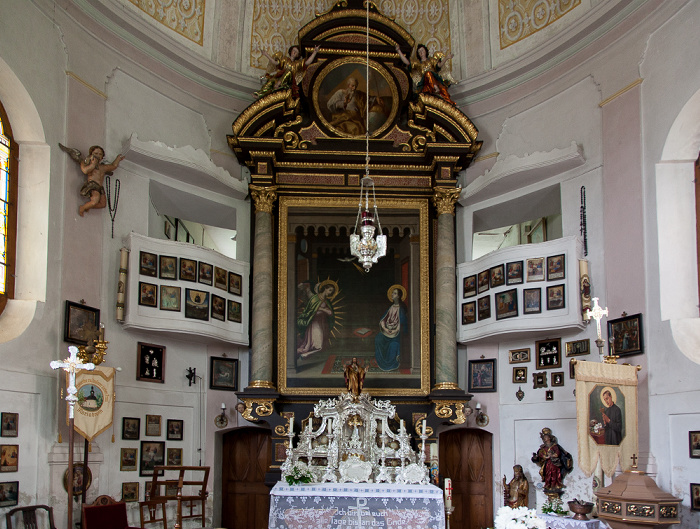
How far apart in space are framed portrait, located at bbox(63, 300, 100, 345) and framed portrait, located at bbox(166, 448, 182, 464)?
2.93 meters

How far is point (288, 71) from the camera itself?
52.5ft

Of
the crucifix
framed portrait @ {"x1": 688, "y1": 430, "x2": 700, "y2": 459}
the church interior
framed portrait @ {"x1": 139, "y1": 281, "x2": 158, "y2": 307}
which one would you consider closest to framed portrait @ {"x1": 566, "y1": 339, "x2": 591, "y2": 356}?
the church interior

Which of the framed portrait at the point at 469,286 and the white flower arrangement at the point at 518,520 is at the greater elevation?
the framed portrait at the point at 469,286

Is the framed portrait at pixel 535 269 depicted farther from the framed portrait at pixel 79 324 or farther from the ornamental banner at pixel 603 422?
the framed portrait at pixel 79 324

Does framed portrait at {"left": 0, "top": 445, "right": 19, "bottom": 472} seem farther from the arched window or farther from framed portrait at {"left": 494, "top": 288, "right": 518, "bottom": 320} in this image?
framed portrait at {"left": 494, "top": 288, "right": 518, "bottom": 320}

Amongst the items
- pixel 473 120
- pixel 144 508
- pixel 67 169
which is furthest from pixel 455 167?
pixel 144 508

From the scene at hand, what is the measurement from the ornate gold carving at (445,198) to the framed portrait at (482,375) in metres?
3.07

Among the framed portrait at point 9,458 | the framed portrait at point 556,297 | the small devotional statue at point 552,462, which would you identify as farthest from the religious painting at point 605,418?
the framed portrait at point 9,458

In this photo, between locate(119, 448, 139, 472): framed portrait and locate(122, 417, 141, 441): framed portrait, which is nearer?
locate(119, 448, 139, 472): framed portrait

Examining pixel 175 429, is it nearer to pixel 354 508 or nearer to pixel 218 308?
pixel 218 308

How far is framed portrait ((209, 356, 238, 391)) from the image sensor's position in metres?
15.3

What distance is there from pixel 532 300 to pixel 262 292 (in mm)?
5122

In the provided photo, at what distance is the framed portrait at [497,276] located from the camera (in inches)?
584

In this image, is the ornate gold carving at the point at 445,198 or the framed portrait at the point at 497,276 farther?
the ornate gold carving at the point at 445,198
